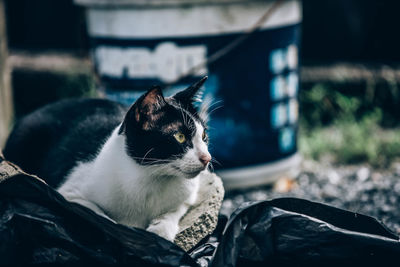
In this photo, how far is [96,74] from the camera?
3082 millimetres

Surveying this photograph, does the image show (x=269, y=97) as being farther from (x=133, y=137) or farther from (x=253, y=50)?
(x=133, y=137)

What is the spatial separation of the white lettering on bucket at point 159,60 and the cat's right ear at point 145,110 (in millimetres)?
1036

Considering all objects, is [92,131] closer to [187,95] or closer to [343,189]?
[187,95]

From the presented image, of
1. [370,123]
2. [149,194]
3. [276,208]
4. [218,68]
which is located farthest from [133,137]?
[370,123]

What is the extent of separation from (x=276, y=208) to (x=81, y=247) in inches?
23.8

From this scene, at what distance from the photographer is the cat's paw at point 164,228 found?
1899 millimetres

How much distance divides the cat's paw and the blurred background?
1.40m

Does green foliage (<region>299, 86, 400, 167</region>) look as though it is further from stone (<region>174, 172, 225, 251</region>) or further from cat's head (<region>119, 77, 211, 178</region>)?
cat's head (<region>119, 77, 211, 178</region>)

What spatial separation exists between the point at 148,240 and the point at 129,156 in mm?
343

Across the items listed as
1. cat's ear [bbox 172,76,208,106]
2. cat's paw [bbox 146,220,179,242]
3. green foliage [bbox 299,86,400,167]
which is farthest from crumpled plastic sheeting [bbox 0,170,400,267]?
green foliage [bbox 299,86,400,167]

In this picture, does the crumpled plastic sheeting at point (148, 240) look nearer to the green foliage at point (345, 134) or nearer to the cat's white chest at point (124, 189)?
the cat's white chest at point (124, 189)

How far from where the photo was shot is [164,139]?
186cm

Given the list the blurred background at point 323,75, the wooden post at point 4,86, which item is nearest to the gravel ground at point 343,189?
the blurred background at point 323,75

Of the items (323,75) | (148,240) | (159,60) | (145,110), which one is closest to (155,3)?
(159,60)
